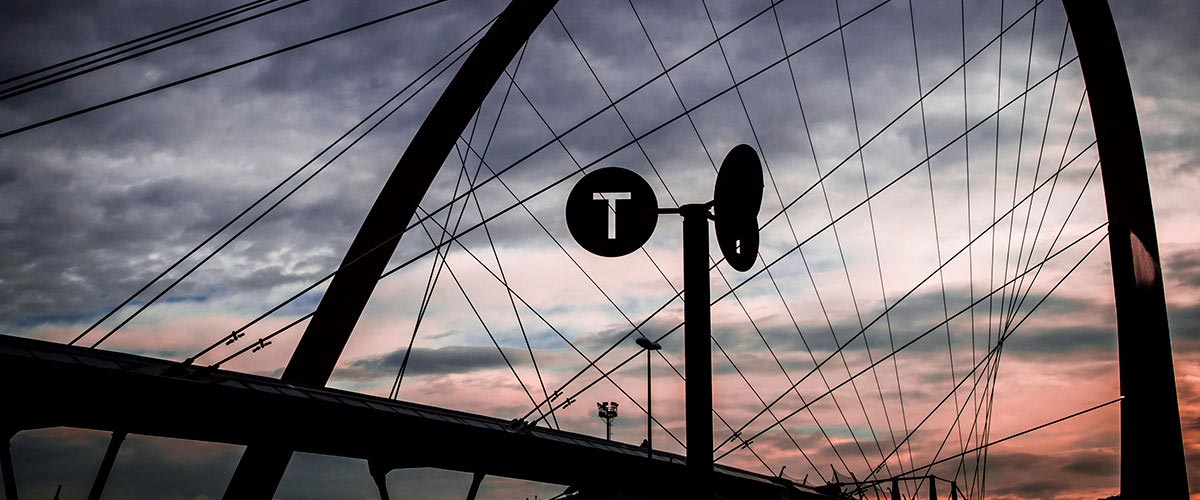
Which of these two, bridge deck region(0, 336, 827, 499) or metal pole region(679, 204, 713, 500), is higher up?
bridge deck region(0, 336, 827, 499)

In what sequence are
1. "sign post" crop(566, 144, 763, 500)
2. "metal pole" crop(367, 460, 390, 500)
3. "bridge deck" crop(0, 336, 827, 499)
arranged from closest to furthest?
"sign post" crop(566, 144, 763, 500)
"bridge deck" crop(0, 336, 827, 499)
"metal pole" crop(367, 460, 390, 500)

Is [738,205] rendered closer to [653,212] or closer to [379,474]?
[653,212]

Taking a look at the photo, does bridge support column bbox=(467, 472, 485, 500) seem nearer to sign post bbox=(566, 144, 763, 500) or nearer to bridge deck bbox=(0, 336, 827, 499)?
bridge deck bbox=(0, 336, 827, 499)

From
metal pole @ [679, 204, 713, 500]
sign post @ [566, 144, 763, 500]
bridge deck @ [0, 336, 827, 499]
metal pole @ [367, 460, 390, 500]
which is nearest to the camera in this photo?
metal pole @ [679, 204, 713, 500]

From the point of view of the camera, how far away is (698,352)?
974 cm

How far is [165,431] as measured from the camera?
19859 mm

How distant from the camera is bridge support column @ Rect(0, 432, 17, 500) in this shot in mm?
17750

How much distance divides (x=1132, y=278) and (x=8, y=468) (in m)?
26.9

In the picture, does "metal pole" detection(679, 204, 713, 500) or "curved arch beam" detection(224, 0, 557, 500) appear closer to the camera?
"metal pole" detection(679, 204, 713, 500)

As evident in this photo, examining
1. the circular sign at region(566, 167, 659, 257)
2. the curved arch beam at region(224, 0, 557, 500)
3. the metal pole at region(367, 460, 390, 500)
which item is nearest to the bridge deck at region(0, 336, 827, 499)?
the metal pole at region(367, 460, 390, 500)

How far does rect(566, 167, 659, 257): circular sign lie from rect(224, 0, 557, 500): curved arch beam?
56.1ft

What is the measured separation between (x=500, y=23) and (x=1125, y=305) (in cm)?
1861

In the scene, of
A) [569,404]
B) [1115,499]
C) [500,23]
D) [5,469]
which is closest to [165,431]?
[5,469]

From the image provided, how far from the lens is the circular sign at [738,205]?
11562 millimetres
